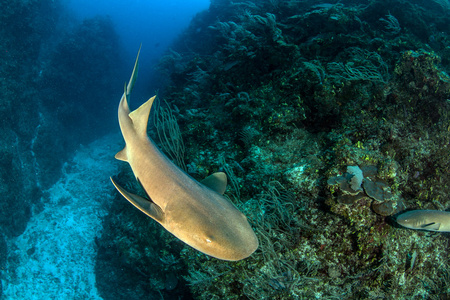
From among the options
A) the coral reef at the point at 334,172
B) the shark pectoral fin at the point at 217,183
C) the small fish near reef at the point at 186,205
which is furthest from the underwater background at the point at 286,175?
the small fish near reef at the point at 186,205

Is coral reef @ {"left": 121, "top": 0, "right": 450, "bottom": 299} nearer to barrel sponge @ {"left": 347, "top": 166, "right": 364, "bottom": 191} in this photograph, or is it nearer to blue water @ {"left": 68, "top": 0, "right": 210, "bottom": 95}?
barrel sponge @ {"left": 347, "top": 166, "right": 364, "bottom": 191}

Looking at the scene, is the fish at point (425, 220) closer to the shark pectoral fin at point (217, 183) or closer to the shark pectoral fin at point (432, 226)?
the shark pectoral fin at point (432, 226)

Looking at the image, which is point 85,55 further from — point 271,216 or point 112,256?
point 271,216

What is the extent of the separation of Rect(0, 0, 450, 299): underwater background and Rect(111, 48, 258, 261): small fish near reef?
1.12 metres

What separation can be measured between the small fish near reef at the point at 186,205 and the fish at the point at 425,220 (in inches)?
91.0

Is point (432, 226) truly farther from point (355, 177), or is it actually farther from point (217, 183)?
point (217, 183)

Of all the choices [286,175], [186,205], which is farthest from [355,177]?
[186,205]

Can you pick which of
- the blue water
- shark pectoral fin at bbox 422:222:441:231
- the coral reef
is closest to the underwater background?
the coral reef

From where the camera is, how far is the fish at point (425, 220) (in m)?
2.84

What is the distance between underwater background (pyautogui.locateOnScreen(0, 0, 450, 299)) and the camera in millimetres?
3012

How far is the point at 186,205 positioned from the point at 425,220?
3199 millimetres

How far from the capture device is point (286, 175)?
3.54 m

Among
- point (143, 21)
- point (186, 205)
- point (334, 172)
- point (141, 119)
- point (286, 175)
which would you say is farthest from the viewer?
point (143, 21)

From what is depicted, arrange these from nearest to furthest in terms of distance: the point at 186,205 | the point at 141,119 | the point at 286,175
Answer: the point at 186,205 → the point at 141,119 → the point at 286,175
